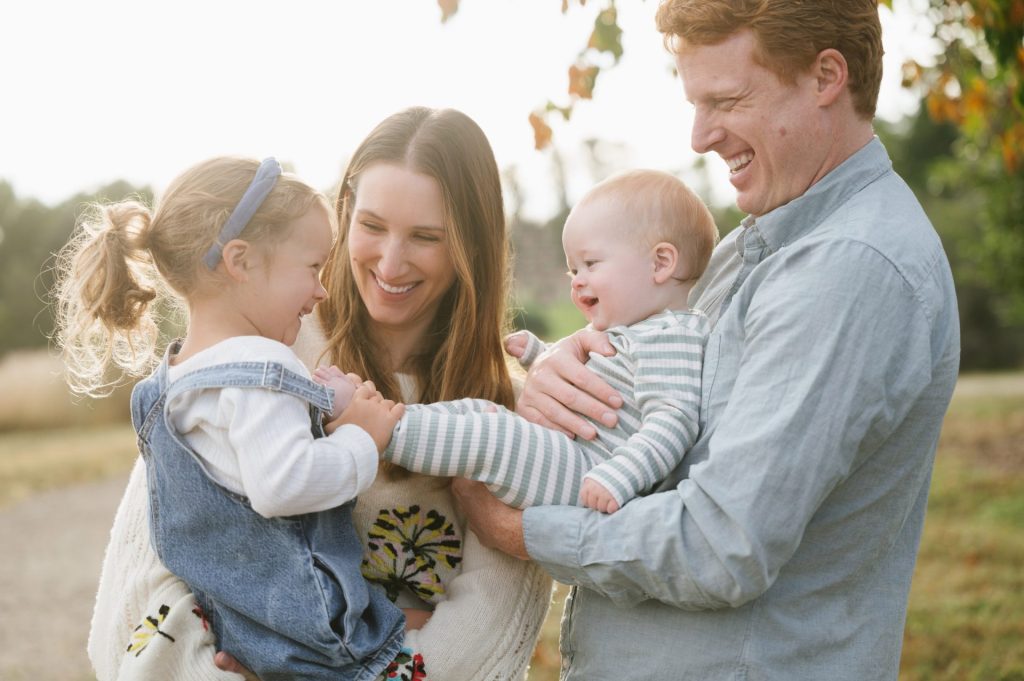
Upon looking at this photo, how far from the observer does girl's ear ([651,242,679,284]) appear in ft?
8.33

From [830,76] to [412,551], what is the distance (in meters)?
1.51

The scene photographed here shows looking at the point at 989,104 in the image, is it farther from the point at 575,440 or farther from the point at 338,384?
the point at 338,384

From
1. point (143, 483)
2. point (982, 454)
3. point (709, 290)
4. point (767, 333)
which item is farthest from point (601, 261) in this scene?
point (982, 454)

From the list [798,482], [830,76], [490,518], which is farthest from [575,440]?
[830,76]

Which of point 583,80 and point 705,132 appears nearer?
point 705,132

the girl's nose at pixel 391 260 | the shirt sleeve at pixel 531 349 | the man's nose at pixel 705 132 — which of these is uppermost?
the man's nose at pixel 705 132

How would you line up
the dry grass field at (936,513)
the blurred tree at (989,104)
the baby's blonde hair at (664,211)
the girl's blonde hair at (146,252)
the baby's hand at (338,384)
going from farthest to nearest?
the dry grass field at (936,513) < the blurred tree at (989,104) < the baby's blonde hair at (664,211) < the baby's hand at (338,384) < the girl's blonde hair at (146,252)

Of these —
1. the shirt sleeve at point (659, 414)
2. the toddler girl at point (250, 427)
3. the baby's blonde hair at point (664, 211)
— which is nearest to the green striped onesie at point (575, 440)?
the shirt sleeve at point (659, 414)

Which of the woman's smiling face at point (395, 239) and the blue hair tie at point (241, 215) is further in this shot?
the woman's smiling face at point (395, 239)

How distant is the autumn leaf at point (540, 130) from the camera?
3879 millimetres

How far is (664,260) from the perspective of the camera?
256 cm

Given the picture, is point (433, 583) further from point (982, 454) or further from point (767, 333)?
point (982, 454)

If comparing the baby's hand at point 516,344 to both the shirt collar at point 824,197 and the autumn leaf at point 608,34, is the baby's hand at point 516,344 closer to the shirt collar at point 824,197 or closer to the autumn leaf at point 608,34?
the shirt collar at point 824,197

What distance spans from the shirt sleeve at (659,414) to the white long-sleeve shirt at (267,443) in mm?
539
